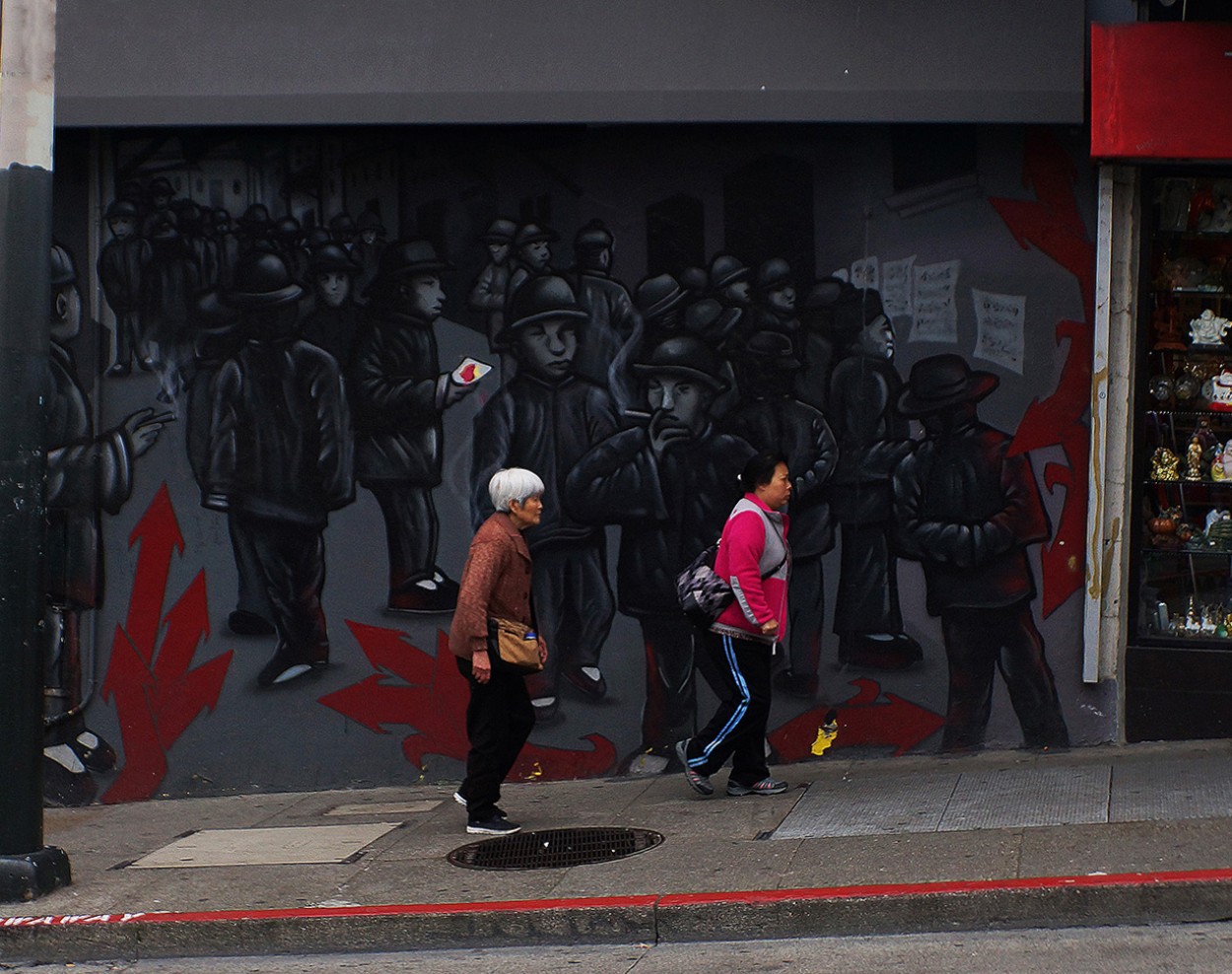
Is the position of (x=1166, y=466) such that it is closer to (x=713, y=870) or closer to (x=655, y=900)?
(x=713, y=870)

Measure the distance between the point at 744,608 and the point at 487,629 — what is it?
128 centimetres

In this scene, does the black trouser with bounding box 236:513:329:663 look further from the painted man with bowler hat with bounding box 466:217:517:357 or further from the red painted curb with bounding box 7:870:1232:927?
the red painted curb with bounding box 7:870:1232:927

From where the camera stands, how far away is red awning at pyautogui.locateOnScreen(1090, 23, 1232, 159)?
808 cm

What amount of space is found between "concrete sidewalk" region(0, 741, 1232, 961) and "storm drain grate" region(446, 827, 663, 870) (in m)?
0.11

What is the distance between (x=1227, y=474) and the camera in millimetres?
8805

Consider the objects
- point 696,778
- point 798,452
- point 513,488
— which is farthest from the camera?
point 798,452

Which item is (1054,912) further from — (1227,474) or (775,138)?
(775,138)

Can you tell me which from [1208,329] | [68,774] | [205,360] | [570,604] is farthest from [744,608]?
[68,774]

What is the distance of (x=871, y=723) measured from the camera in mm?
8906

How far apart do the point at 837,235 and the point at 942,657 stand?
8.12ft

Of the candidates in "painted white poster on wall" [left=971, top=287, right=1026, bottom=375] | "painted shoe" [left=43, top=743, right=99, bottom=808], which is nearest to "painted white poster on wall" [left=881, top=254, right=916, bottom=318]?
"painted white poster on wall" [left=971, top=287, right=1026, bottom=375]

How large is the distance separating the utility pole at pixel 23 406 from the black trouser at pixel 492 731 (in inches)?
79.3

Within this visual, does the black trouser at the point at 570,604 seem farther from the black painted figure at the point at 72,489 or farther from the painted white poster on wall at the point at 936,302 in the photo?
the black painted figure at the point at 72,489

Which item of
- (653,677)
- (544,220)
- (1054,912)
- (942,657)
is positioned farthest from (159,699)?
(1054,912)
